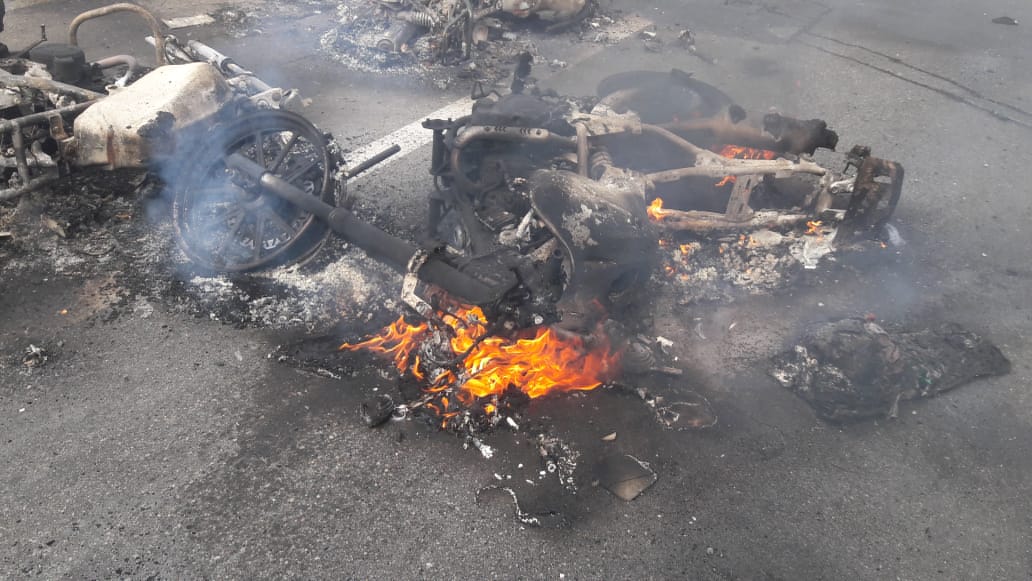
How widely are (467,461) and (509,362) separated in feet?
2.82

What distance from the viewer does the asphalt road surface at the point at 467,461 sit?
13.3 ft

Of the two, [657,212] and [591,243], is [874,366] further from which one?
[591,243]

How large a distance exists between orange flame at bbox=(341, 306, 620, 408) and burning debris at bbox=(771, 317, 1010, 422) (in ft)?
5.67

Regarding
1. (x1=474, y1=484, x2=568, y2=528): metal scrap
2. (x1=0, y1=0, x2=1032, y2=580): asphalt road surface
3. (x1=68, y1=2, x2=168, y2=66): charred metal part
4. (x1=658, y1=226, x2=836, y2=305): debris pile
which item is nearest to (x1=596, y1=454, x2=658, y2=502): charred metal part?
(x1=0, y1=0, x2=1032, y2=580): asphalt road surface

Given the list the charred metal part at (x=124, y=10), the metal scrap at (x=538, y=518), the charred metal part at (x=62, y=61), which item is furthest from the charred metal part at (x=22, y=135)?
the metal scrap at (x=538, y=518)

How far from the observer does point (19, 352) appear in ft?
17.5

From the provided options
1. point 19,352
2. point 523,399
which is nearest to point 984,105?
point 523,399

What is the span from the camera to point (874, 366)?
534 cm

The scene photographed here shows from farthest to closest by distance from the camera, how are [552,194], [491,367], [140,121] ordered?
[140,121] → [552,194] → [491,367]

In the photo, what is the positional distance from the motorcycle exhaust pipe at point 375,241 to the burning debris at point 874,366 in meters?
2.80

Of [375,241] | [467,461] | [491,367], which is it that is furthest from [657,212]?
[467,461]

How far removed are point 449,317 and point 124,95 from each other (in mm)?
4781

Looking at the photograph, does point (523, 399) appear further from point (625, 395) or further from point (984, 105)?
point (984, 105)

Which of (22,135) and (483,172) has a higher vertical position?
(483,172)
